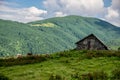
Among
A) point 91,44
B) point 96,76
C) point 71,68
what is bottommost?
point 96,76

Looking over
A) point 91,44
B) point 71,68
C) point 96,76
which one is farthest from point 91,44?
point 96,76

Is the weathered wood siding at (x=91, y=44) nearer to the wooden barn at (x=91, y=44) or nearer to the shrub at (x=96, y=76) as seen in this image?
the wooden barn at (x=91, y=44)

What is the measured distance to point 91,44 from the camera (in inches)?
3056

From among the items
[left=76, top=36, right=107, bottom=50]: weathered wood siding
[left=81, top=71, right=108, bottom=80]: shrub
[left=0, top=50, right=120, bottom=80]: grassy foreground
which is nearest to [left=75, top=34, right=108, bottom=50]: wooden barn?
[left=76, top=36, right=107, bottom=50]: weathered wood siding

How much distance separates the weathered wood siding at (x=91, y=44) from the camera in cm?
7650

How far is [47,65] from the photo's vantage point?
130 ft

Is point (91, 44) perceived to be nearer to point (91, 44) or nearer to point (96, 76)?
point (91, 44)

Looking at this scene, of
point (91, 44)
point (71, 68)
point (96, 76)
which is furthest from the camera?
point (91, 44)

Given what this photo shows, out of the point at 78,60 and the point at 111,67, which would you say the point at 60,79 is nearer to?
the point at 111,67

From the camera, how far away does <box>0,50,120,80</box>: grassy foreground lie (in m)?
30.4

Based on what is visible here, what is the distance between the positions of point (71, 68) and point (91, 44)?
41625 millimetres

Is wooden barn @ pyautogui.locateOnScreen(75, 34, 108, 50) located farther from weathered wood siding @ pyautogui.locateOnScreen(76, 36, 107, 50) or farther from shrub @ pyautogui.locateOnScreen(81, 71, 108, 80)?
shrub @ pyautogui.locateOnScreen(81, 71, 108, 80)

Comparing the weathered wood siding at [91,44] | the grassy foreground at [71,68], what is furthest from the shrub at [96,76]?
the weathered wood siding at [91,44]

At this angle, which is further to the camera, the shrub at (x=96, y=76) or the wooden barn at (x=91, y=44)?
the wooden barn at (x=91, y=44)
